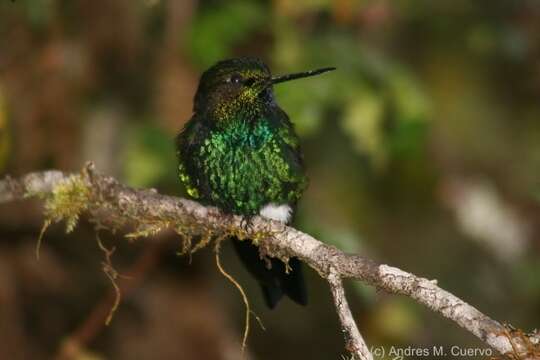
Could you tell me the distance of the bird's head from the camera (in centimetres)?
381

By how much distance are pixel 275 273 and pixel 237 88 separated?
902 mm

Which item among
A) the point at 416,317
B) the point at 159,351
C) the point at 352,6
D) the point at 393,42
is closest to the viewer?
the point at 352,6

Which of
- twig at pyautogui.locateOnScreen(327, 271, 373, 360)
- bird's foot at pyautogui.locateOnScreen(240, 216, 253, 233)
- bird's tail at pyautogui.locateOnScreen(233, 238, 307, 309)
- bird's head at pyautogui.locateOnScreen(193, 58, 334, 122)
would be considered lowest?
bird's tail at pyautogui.locateOnScreen(233, 238, 307, 309)

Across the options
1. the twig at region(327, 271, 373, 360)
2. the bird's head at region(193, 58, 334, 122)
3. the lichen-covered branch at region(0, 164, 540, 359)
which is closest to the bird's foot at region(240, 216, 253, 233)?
the lichen-covered branch at region(0, 164, 540, 359)

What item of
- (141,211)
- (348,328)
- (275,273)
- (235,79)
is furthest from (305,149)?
(348,328)

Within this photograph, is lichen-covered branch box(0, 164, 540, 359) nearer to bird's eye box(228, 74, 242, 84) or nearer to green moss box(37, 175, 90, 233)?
green moss box(37, 175, 90, 233)

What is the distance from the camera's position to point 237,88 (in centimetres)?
382

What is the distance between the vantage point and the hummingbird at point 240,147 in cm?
378

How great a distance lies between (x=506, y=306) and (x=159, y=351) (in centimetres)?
301

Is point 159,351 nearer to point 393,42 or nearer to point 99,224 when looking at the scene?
point 99,224

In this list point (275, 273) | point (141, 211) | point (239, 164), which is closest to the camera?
point (141, 211)

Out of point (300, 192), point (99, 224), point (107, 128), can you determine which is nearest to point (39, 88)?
point (107, 128)

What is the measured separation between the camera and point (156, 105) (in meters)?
5.41

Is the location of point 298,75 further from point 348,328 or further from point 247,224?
point 348,328
